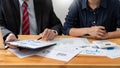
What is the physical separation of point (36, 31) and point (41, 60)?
28.5 inches

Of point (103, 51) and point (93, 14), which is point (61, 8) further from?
point (103, 51)

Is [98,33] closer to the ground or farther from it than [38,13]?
closer to the ground

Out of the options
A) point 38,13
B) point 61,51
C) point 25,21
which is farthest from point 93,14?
point 61,51

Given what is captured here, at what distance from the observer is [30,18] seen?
5.75ft

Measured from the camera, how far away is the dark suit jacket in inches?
66.6

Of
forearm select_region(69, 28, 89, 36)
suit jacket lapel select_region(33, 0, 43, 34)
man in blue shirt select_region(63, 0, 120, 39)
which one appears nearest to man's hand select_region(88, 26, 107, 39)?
forearm select_region(69, 28, 89, 36)

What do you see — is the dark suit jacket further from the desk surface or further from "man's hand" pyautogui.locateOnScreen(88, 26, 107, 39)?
the desk surface

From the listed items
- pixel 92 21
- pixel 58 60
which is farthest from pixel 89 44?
pixel 92 21

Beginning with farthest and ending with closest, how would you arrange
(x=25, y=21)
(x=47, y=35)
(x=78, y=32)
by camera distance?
(x=25, y=21)
(x=78, y=32)
(x=47, y=35)

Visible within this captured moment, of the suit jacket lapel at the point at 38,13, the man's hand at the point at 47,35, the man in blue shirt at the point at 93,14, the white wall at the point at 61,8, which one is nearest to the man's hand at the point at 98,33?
the man in blue shirt at the point at 93,14

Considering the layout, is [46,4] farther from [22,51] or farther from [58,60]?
[58,60]

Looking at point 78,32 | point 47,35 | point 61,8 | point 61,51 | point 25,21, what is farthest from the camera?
point 61,8

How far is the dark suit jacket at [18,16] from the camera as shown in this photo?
66.6 inches

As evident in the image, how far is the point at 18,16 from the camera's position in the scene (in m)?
1.71
